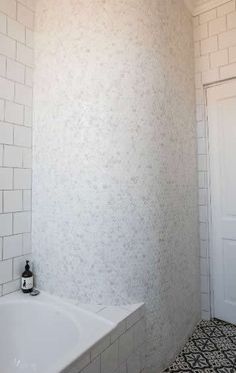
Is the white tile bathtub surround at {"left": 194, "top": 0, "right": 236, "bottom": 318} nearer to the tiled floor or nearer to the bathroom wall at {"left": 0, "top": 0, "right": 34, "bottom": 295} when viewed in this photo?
the tiled floor

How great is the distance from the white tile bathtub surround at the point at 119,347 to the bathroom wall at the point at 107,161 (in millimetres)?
73

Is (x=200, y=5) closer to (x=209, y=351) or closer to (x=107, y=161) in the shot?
(x=107, y=161)

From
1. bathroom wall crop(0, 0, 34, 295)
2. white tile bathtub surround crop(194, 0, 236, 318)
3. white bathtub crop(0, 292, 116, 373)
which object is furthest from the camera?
white tile bathtub surround crop(194, 0, 236, 318)

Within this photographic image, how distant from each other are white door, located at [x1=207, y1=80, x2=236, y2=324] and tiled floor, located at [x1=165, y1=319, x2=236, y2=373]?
0.53 ft

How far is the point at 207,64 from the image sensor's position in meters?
2.21

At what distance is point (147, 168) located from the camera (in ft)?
5.07

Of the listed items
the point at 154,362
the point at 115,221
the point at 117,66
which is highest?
the point at 117,66

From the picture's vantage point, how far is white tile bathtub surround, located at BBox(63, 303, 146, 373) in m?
1.07

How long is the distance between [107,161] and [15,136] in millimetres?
662

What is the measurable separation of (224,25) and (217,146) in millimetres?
1001

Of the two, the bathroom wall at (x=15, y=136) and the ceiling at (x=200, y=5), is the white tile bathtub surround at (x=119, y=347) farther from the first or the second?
the ceiling at (x=200, y=5)

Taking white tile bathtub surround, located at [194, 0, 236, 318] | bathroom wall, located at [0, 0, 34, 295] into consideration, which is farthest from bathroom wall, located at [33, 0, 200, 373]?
white tile bathtub surround, located at [194, 0, 236, 318]

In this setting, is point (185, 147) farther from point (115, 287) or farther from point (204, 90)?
Result: point (115, 287)

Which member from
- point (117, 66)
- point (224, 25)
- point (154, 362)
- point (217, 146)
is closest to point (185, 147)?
point (217, 146)
